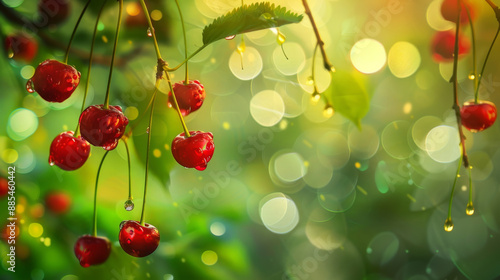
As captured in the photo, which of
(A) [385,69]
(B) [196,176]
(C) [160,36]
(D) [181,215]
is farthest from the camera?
(A) [385,69]

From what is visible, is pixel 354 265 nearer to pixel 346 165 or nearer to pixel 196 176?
pixel 346 165

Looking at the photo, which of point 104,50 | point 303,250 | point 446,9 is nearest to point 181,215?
point 104,50

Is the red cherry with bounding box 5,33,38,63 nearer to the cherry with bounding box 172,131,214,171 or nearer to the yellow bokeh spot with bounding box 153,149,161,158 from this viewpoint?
the yellow bokeh spot with bounding box 153,149,161,158

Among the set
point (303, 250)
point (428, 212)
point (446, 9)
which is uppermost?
point (446, 9)

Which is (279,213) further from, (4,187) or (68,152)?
(68,152)

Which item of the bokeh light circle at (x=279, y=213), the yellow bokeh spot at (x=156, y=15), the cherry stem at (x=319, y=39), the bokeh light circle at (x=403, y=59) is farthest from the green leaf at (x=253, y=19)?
Answer: the bokeh light circle at (x=279, y=213)

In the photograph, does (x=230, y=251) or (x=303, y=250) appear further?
(x=303, y=250)

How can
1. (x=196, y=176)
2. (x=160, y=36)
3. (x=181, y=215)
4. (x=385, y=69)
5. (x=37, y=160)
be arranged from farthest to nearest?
(x=385, y=69), (x=196, y=176), (x=181, y=215), (x=37, y=160), (x=160, y=36)

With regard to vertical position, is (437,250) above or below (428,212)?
below
